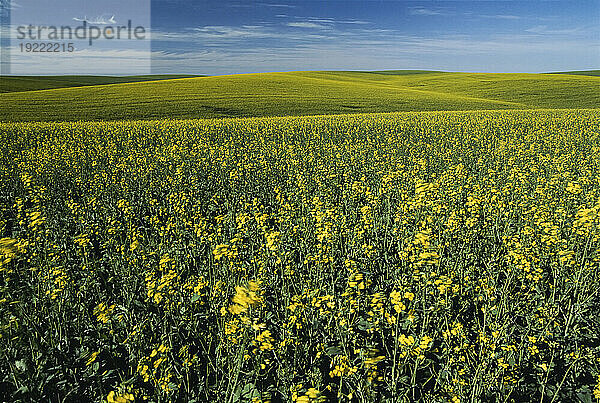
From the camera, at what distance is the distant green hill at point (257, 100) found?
29641 mm

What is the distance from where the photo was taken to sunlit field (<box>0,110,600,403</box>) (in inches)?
116

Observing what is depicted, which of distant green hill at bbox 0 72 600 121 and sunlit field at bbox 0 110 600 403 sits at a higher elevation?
distant green hill at bbox 0 72 600 121

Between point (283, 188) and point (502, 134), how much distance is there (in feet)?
41.9

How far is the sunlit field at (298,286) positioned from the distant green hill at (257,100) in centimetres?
1947

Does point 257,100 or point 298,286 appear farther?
point 257,100

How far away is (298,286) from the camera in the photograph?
447 centimetres

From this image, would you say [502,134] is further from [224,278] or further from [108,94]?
[108,94]

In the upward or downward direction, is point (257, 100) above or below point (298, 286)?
above

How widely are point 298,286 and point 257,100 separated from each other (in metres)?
32.7

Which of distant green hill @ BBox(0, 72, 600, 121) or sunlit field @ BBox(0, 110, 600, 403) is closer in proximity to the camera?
sunlit field @ BBox(0, 110, 600, 403)

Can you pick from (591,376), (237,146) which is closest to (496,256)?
(591,376)

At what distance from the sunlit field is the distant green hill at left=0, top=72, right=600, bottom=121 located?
63.9ft

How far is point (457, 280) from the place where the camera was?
4414 millimetres

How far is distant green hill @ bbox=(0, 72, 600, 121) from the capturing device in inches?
1167
